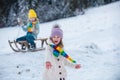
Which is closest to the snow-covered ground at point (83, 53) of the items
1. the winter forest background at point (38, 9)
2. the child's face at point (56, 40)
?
the winter forest background at point (38, 9)

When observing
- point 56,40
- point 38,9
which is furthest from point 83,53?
point 38,9

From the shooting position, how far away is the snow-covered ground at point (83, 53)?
8.56m

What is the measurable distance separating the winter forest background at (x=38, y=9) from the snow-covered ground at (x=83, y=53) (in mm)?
1399

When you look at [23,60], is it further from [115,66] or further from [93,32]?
[93,32]

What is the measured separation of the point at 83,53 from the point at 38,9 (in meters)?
9.99

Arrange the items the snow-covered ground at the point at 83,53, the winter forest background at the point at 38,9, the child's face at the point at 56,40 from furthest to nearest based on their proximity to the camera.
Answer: the winter forest background at the point at 38,9, the snow-covered ground at the point at 83,53, the child's face at the point at 56,40

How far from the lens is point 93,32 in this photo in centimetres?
1573

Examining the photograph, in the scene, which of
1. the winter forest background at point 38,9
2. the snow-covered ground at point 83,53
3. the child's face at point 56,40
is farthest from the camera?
the winter forest background at point 38,9

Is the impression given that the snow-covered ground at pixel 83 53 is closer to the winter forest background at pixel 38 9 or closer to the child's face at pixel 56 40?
the winter forest background at pixel 38 9

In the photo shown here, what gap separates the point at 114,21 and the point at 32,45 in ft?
23.4

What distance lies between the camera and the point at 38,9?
20469 millimetres

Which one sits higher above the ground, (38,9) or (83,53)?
(38,9)

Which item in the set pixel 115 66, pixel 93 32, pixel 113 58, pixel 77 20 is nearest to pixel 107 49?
pixel 113 58

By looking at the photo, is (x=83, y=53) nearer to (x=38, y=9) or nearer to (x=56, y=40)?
(x=56, y=40)
